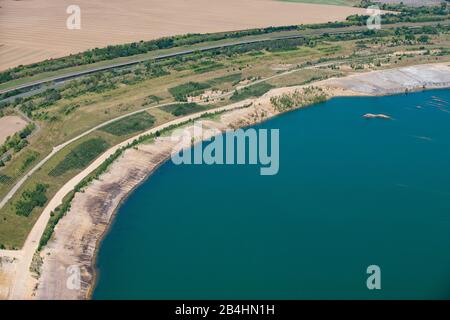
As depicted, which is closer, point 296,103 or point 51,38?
point 296,103

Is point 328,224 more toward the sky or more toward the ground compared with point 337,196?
more toward the ground

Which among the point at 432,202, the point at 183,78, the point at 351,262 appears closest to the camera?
the point at 351,262

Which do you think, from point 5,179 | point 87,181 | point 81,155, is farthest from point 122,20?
point 87,181

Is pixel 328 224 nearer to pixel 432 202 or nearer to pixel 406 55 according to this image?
pixel 432 202

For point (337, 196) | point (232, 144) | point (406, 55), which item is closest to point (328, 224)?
point (337, 196)

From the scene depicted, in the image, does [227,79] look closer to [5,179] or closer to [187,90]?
[187,90]

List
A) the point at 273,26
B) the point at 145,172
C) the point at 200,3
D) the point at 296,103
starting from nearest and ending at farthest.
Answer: the point at 145,172
the point at 296,103
the point at 273,26
the point at 200,3
